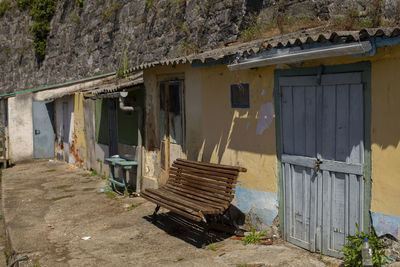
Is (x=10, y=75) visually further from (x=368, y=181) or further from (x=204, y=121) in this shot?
(x=368, y=181)

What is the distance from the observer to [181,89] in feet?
24.7

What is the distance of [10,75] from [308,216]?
24.6m

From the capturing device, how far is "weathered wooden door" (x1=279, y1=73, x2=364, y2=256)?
461 centimetres

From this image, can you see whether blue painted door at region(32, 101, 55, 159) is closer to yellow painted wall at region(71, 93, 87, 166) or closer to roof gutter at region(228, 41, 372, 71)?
yellow painted wall at region(71, 93, 87, 166)

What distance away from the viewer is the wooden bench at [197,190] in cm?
574

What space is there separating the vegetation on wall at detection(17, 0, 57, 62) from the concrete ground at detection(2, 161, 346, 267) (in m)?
13.8

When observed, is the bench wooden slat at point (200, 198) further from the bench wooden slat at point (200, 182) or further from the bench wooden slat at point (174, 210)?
the bench wooden slat at point (174, 210)

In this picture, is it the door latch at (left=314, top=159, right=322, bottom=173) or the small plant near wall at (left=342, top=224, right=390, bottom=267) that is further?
the door latch at (left=314, top=159, right=322, bottom=173)

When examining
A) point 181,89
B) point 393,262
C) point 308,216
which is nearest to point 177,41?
point 181,89

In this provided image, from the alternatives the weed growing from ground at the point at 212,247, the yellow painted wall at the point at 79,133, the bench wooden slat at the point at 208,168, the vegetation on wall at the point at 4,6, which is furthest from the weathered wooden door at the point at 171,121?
the vegetation on wall at the point at 4,6

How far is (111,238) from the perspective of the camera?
6438 millimetres

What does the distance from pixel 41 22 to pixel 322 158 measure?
2013cm

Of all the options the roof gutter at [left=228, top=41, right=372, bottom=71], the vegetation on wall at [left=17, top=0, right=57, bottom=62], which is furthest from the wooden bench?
the vegetation on wall at [left=17, top=0, right=57, bottom=62]

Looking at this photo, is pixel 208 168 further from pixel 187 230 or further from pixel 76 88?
pixel 76 88
